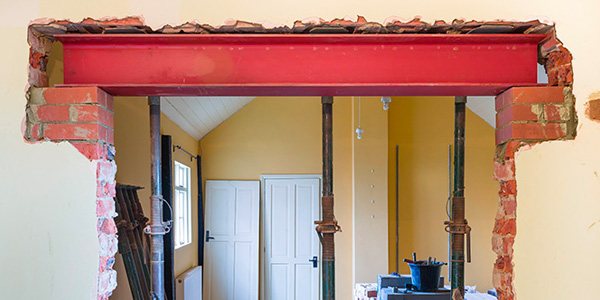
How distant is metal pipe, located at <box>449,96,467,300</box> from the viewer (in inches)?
115

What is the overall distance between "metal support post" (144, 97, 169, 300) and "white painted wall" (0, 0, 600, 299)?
483 millimetres

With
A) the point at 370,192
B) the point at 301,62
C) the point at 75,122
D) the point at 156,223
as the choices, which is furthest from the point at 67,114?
the point at 370,192

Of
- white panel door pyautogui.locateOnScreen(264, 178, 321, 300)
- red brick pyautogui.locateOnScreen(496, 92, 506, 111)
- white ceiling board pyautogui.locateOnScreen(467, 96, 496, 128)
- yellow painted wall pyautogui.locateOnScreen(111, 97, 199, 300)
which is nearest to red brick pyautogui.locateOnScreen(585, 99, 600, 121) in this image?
red brick pyautogui.locateOnScreen(496, 92, 506, 111)

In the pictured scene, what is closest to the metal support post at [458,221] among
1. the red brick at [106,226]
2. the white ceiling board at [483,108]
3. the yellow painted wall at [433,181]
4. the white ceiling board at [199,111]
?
the red brick at [106,226]

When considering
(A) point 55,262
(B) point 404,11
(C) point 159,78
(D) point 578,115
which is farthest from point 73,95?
(D) point 578,115

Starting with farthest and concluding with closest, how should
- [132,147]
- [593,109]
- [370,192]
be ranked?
[370,192]
[132,147]
[593,109]

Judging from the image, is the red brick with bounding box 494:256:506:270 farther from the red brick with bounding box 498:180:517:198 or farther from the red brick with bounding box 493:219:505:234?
the red brick with bounding box 498:180:517:198

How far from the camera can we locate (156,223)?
288 centimetres

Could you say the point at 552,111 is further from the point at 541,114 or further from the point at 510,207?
the point at 510,207

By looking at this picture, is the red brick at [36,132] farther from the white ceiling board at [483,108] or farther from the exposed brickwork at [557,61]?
the white ceiling board at [483,108]

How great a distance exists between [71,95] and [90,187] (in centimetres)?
42

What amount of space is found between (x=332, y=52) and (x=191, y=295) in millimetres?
4946

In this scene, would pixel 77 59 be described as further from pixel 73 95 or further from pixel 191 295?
pixel 191 295

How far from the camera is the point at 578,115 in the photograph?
2.39 metres
